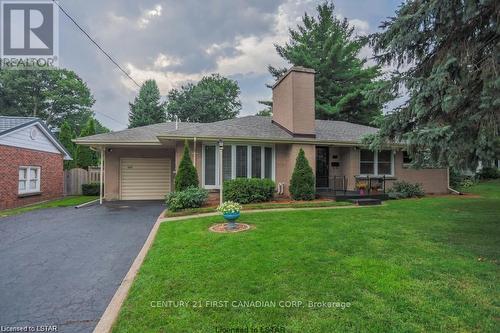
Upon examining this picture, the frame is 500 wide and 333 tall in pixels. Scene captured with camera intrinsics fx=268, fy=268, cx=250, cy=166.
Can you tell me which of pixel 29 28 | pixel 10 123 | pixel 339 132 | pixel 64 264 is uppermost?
pixel 29 28

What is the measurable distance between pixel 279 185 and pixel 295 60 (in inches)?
653

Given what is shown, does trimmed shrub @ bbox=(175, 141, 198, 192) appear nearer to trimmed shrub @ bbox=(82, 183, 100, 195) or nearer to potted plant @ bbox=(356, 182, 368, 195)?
potted plant @ bbox=(356, 182, 368, 195)

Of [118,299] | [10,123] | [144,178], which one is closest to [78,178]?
[10,123]

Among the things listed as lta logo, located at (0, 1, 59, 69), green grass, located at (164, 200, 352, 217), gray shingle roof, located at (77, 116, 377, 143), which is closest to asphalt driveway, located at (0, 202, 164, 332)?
green grass, located at (164, 200, 352, 217)

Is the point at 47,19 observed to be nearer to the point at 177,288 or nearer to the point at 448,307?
the point at 177,288

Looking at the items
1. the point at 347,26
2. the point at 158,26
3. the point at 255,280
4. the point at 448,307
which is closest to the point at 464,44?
the point at 448,307

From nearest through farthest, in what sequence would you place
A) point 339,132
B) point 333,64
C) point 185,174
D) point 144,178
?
point 185,174
point 144,178
point 339,132
point 333,64

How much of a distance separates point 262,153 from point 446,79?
791cm

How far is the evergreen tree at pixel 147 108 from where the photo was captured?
111 feet

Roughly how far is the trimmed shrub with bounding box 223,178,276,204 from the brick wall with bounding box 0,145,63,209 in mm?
9767

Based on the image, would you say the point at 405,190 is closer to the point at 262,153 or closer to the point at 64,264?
the point at 262,153

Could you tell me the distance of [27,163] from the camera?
43.5 ft

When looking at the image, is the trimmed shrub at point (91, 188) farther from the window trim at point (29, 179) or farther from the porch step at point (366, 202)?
the porch step at point (366, 202)


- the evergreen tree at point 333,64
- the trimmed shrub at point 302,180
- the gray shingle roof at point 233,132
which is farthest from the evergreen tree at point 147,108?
the trimmed shrub at point 302,180
